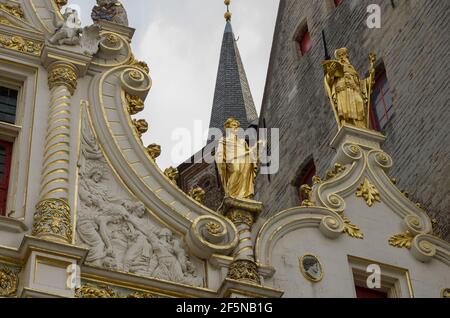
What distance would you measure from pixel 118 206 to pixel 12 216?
138 centimetres

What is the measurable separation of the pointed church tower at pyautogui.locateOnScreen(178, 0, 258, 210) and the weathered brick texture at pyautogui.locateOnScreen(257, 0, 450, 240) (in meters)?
3.34

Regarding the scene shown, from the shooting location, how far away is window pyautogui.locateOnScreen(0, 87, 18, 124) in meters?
15.9

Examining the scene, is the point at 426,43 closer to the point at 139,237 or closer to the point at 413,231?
the point at 413,231

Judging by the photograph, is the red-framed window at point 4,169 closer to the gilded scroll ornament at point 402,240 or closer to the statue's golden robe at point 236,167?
the statue's golden robe at point 236,167

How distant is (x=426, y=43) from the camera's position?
868 inches

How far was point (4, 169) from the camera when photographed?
15.2 m

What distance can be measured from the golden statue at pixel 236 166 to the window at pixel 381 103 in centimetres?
660

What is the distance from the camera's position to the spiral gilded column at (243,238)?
48.1ft

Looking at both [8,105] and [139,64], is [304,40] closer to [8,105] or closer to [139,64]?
[139,64]

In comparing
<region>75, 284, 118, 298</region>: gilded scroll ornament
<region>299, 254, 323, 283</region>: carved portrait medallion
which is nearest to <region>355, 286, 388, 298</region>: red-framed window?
<region>299, 254, 323, 283</region>: carved portrait medallion

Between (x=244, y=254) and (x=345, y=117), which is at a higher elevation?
(x=345, y=117)

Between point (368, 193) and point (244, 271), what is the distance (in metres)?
3.09

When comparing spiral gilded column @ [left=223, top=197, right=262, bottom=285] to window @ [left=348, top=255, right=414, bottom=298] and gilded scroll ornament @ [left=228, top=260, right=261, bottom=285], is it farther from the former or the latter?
window @ [left=348, top=255, right=414, bottom=298]

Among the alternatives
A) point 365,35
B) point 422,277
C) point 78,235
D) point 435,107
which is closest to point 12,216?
point 78,235
